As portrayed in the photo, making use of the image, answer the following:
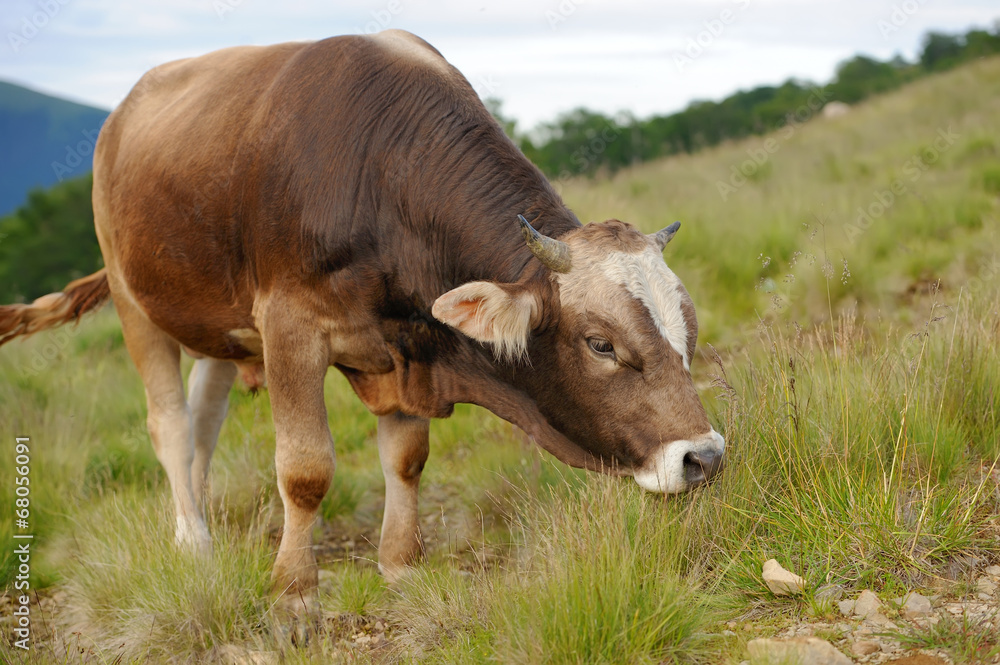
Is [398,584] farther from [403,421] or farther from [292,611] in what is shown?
[403,421]

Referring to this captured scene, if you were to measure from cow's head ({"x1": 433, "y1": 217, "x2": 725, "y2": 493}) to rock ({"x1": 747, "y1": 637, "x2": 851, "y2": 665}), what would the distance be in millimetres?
673

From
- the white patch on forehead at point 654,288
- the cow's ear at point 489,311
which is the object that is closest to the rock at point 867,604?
the white patch on forehead at point 654,288

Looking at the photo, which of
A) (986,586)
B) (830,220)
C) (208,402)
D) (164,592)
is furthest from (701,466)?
(830,220)

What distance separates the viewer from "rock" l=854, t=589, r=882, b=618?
2965mm

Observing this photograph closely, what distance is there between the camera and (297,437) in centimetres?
397

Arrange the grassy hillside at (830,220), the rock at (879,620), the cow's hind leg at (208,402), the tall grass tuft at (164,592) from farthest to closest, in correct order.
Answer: the grassy hillside at (830,220), the cow's hind leg at (208,402), the tall grass tuft at (164,592), the rock at (879,620)

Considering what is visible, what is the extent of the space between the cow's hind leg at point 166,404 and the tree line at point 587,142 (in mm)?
23306

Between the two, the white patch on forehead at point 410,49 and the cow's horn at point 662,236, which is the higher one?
the white patch on forehead at point 410,49

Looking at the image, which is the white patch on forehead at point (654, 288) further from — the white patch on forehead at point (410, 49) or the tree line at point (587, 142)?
the tree line at point (587, 142)

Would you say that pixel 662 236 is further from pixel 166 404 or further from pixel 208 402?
pixel 208 402

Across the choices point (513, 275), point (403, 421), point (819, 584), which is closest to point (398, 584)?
point (403, 421)

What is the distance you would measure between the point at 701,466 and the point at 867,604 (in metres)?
0.72

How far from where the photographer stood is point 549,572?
304cm

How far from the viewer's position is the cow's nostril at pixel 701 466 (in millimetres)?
3156
